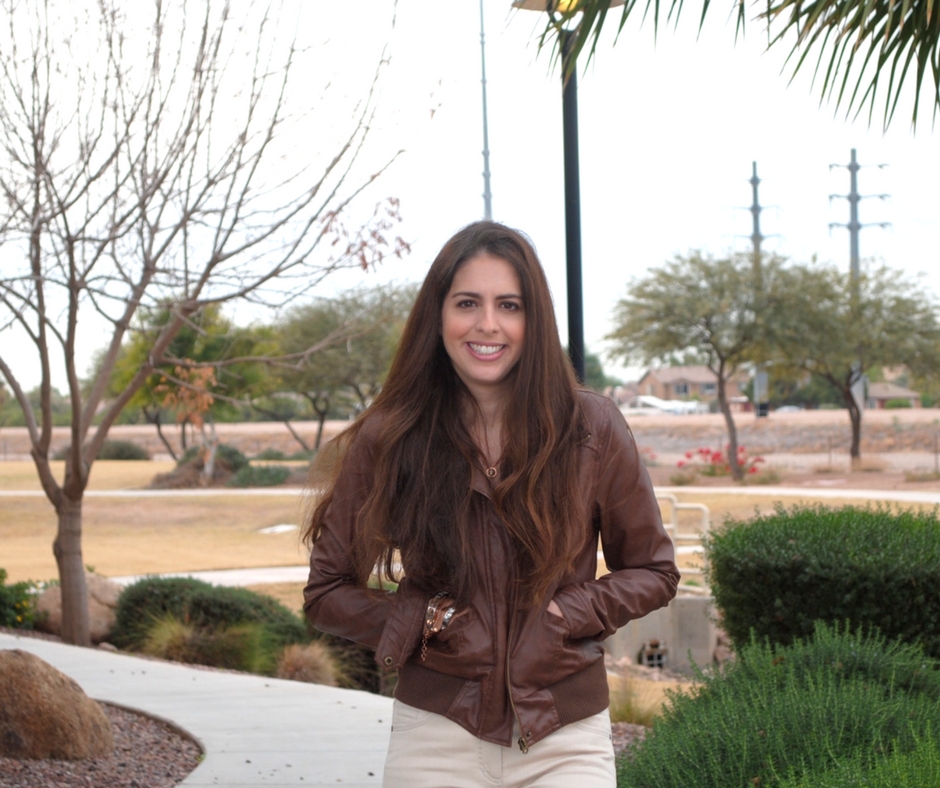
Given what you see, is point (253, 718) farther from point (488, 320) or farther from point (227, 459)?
point (227, 459)

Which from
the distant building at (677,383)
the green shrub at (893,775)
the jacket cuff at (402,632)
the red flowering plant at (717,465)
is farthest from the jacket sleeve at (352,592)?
the distant building at (677,383)

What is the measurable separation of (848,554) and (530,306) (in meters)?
3.74

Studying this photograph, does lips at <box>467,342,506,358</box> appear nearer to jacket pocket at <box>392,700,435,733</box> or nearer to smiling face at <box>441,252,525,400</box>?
smiling face at <box>441,252,525,400</box>

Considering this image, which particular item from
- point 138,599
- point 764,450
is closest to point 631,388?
point 764,450

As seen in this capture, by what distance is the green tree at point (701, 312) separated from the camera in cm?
3419

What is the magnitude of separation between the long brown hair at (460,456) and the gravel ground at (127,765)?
3.03 meters

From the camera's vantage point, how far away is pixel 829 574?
562 centimetres

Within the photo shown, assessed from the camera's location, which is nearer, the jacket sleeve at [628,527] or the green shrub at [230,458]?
the jacket sleeve at [628,527]

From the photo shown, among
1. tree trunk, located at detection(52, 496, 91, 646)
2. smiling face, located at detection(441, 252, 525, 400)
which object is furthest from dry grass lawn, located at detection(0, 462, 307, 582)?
smiling face, located at detection(441, 252, 525, 400)

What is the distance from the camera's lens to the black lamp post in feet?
18.7

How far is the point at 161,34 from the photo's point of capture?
23.6 ft

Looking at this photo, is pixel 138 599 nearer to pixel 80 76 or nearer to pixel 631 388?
pixel 80 76

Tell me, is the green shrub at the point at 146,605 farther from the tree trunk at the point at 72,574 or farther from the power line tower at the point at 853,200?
the power line tower at the point at 853,200

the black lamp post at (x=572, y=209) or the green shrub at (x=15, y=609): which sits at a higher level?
the black lamp post at (x=572, y=209)
